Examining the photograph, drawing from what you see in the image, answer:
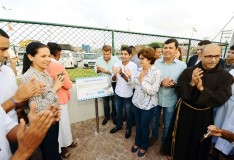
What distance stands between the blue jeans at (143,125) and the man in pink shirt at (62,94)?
1.38 m

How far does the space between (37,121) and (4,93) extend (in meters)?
1.15

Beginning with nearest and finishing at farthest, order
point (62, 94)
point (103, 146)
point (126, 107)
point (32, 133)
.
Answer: point (32, 133), point (62, 94), point (103, 146), point (126, 107)

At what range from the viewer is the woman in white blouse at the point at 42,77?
6.25ft

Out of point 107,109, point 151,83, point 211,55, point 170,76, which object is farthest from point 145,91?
point 107,109

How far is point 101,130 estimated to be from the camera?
3.64 metres

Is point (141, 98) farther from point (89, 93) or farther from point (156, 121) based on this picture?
point (89, 93)

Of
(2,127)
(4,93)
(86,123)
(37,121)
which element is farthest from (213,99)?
(86,123)

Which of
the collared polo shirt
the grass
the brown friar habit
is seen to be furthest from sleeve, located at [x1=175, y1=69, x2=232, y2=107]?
the grass

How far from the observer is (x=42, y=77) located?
1.99m

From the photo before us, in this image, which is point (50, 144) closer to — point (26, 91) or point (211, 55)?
point (26, 91)

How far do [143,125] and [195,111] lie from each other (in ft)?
3.14

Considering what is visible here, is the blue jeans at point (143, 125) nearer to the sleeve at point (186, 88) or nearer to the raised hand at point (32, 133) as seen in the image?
the sleeve at point (186, 88)

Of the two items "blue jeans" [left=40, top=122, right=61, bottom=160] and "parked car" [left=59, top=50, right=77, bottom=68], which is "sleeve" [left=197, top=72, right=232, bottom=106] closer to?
"blue jeans" [left=40, top=122, right=61, bottom=160]

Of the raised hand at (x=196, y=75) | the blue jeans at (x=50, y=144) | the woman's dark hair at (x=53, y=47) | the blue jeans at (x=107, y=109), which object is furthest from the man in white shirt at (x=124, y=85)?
the blue jeans at (x=50, y=144)
